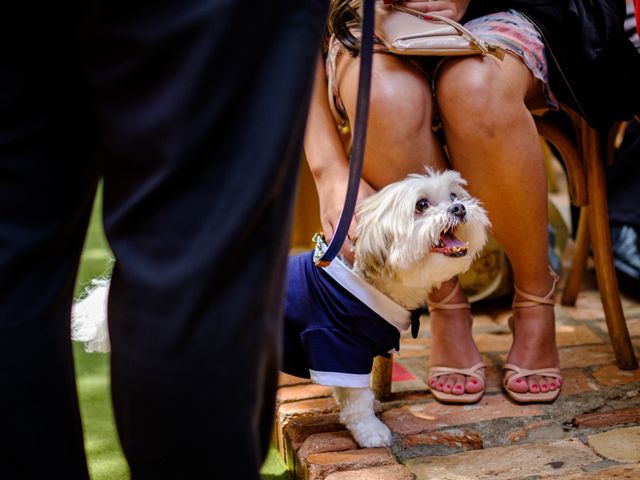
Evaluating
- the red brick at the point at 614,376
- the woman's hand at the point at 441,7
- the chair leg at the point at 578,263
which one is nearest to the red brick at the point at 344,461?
the red brick at the point at 614,376

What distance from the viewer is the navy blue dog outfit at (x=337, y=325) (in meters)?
1.34

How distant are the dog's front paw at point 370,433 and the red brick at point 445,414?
56 mm

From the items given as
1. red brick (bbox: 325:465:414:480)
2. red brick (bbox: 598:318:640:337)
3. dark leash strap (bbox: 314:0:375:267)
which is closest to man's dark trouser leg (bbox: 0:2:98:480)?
dark leash strap (bbox: 314:0:375:267)

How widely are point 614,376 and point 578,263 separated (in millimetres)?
Answer: 527

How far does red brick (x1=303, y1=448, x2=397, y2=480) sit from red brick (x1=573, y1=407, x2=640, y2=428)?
0.39m

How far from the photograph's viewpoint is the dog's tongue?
1382 mm

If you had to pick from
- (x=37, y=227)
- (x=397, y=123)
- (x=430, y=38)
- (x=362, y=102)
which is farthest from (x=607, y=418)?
(x=37, y=227)

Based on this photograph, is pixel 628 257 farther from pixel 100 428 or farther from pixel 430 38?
pixel 100 428

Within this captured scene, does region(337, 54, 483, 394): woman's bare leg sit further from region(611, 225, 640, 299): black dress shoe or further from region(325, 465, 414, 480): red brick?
region(611, 225, 640, 299): black dress shoe

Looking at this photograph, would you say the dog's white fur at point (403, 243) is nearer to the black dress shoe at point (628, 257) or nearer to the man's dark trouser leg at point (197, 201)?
the man's dark trouser leg at point (197, 201)

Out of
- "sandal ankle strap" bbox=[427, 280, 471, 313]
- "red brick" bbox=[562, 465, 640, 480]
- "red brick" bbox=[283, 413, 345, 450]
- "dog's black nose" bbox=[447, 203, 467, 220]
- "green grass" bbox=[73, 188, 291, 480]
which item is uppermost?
"dog's black nose" bbox=[447, 203, 467, 220]

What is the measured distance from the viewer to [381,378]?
157 cm

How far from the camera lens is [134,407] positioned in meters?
0.66

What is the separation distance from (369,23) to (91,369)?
4.34 ft
